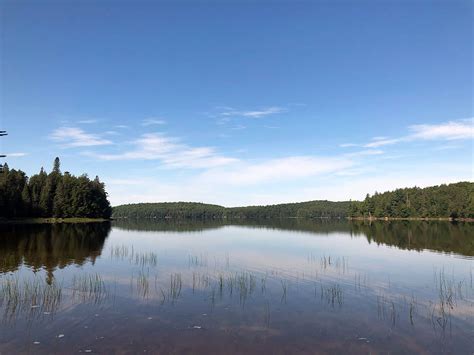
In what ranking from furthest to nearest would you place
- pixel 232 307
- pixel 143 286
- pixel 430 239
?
1. pixel 430 239
2. pixel 143 286
3. pixel 232 307

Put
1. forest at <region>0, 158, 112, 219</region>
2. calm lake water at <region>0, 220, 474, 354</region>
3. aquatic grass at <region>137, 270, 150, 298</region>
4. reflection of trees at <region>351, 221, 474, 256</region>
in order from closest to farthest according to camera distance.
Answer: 1. calm lake water at <region>0, 220, 474, 354</region>
2. aquatic grass at <region>137, 270, 150, 298</region>
3. reflection of trees at <region>351, 221, 474, 256</region>
4. forest at <region>0, 158, 112, 219</region>

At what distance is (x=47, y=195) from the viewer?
422 ft

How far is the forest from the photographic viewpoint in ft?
378

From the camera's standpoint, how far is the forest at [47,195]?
11531 cm

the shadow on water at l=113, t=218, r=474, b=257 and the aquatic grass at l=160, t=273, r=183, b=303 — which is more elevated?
the shadow on water at l=113, t=218, r=474, b=257

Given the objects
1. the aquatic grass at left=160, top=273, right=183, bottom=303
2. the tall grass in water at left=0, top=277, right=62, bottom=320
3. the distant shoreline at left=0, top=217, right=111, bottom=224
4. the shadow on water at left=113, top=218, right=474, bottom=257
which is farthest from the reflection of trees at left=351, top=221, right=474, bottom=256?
the distant shoreline at left=0, top=217, right=111, bottom=224

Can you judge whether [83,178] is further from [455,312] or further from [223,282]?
[455,312]

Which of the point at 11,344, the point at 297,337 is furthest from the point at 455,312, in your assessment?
the point at 11,344

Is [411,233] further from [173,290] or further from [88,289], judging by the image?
[88,289]

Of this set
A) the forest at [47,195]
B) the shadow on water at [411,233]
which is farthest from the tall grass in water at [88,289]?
the forest at [47,195]

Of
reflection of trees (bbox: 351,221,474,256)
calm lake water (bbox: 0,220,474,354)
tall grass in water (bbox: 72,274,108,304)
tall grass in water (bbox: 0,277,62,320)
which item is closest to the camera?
calm lake water (bbox: 0,220,474,354)

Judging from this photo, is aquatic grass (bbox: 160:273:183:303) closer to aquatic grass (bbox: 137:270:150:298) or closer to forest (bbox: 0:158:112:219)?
aquatic grass (bbox: 137:270:150:298)

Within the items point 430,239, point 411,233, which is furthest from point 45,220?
point 430,239

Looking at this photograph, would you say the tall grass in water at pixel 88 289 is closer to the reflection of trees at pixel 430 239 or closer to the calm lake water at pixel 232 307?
the calm lake water at pixel 232 307
